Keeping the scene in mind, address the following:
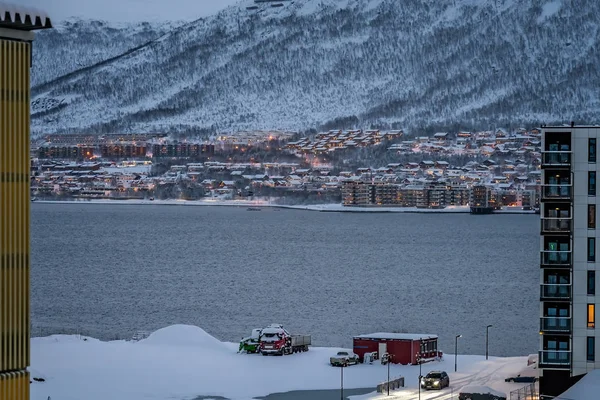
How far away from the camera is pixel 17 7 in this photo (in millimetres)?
12961

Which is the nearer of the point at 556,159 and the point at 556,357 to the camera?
the point at 556,357

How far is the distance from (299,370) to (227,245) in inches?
3665

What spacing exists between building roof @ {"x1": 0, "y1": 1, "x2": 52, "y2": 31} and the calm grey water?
117 feet

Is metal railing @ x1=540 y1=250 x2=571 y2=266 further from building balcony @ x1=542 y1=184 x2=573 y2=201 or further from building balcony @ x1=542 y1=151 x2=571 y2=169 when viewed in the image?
building balcony @ x1=542 y1=151 x2=571 y2=169

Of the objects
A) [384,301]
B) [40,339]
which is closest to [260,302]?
[384,301]

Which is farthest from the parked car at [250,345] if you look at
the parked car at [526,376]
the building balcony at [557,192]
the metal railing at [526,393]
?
the building balcony at [557,192]

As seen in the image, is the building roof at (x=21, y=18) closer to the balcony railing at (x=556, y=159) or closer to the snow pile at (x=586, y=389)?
the snow pile at (x=586, y=389)

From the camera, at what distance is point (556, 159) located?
2877 centimetres

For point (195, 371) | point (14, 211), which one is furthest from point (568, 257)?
point (14, 211)

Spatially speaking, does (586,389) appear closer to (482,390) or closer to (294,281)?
(482,390)

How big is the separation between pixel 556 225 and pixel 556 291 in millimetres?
1480

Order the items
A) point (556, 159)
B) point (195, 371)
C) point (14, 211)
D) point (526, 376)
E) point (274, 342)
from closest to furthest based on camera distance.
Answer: point (14, 211) < point (556, 159) < point (526, 376) < point (195, 371) < point (274, 342)

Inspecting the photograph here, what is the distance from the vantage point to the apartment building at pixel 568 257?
28172mm

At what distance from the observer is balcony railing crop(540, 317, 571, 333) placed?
93.0 feet
